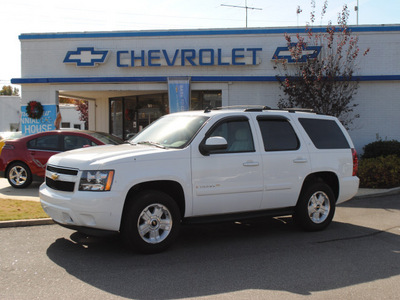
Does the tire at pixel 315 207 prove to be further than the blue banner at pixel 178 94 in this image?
No

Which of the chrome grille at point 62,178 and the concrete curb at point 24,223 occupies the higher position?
the chrome grille at point 62,178

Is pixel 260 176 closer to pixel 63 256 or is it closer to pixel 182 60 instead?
pixel 63 256

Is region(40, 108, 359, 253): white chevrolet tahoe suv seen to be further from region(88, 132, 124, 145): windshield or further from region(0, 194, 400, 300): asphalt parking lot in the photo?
region(88, 132, 124, 145): windshield

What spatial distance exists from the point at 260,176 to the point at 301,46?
8.68 metres

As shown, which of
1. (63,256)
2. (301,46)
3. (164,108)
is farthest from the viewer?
(164,108)

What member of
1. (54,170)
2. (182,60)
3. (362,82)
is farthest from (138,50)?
(54,170)

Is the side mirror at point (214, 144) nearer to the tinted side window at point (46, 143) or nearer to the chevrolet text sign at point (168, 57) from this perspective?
the tinted side window at point (46, 143)

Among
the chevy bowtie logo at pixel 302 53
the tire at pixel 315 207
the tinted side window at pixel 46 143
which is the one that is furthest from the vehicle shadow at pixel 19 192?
the chevy bowtie logo at pixel 302 53

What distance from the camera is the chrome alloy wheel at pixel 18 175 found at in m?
10.8

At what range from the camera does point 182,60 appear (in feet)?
49.1

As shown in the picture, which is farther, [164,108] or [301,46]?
[164,108]

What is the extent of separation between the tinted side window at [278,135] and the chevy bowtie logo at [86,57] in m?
10.2

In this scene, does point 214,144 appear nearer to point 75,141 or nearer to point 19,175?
point 75,141

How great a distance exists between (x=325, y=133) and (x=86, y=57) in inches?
425
